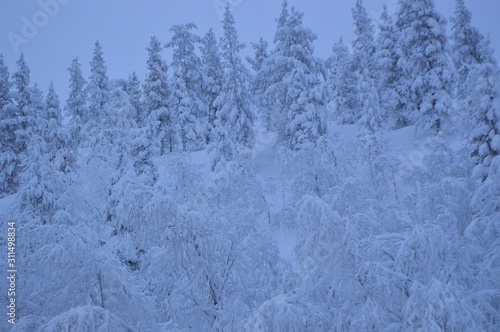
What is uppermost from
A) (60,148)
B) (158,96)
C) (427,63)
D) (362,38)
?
(362,38)

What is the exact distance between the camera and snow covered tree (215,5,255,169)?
99.5 feet

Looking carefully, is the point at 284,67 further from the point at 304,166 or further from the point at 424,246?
the point at 424,246

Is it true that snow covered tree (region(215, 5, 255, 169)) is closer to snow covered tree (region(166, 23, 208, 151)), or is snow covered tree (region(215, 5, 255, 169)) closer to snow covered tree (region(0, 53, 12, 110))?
snow covered tree (region(166, 23, 208, 151))

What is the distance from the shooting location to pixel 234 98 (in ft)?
101

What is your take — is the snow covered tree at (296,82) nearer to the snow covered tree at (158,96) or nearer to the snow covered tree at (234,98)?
the snow covered tree at (234,98)

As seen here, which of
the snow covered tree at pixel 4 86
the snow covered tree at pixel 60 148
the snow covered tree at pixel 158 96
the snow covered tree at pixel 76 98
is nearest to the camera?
the snow covered tree at pixel 60 148

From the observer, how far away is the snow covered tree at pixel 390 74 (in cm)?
3481

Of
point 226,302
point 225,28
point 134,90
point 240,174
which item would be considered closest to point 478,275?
point 226,302

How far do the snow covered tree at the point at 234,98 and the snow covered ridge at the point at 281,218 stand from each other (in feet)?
0.44

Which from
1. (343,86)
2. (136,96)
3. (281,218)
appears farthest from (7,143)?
(343,86)

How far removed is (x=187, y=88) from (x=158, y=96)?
5597 mm

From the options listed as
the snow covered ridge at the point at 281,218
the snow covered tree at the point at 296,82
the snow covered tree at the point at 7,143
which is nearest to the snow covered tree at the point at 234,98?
the snow covered ridge at the point at 281,218

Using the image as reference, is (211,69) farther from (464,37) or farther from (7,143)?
(464,37)

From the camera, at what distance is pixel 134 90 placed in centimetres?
3675
